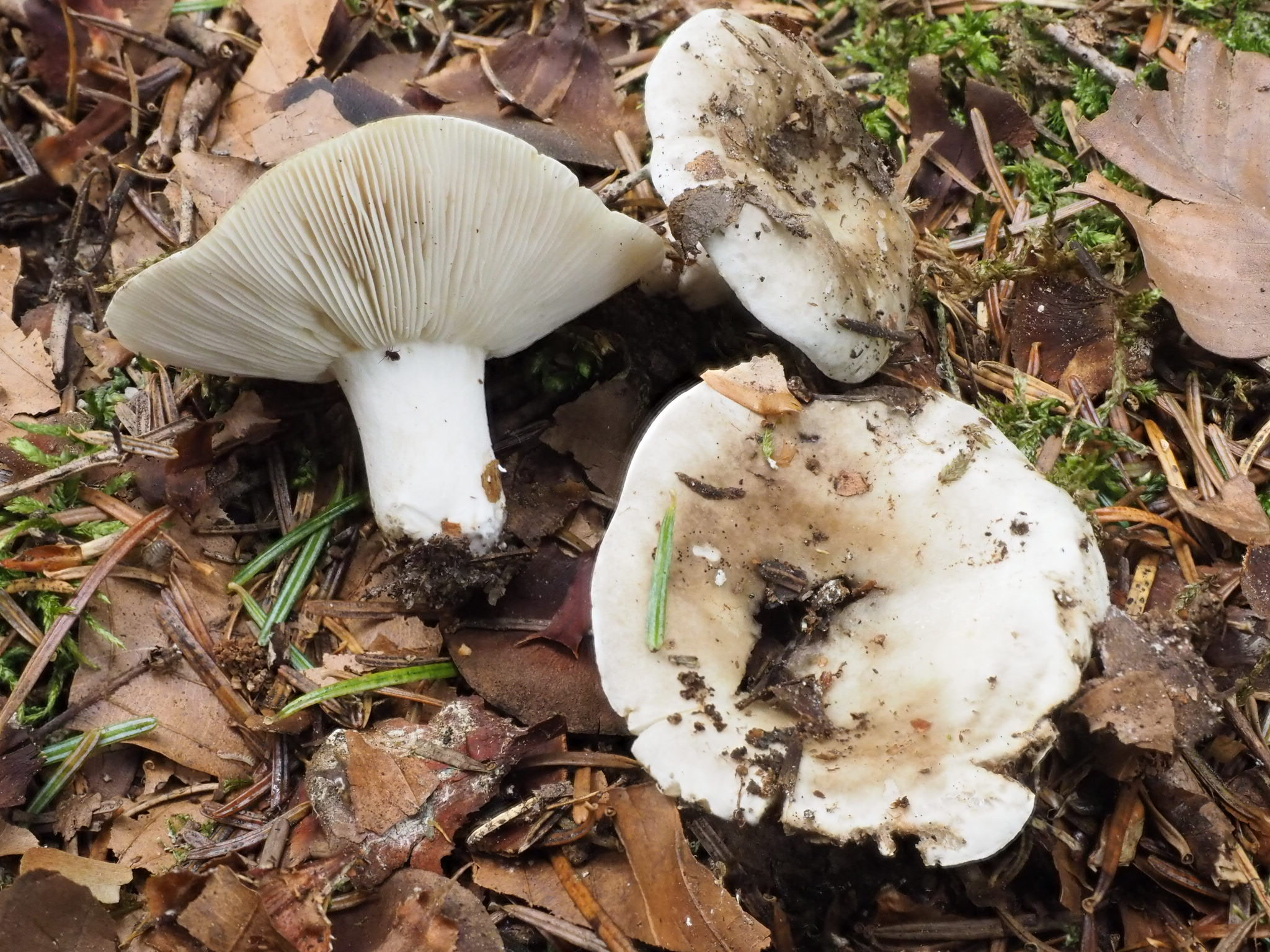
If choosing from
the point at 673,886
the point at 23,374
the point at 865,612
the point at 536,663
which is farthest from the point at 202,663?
the point at 865,612

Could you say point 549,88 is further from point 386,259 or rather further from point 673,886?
point 673,886

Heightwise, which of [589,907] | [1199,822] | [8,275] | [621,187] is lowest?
[589,907]

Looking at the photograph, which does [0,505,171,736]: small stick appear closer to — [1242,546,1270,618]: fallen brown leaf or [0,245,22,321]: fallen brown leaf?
[0,245,22,321]: fallen brown leaf

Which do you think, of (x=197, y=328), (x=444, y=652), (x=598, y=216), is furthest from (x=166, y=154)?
(x=444, y=652)

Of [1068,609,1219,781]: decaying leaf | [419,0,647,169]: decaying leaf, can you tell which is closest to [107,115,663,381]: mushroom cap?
[419,0,647,169]: decaying leaf

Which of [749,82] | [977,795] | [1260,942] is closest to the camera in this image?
[977,795]

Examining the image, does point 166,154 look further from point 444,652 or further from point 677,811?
point 677,811
